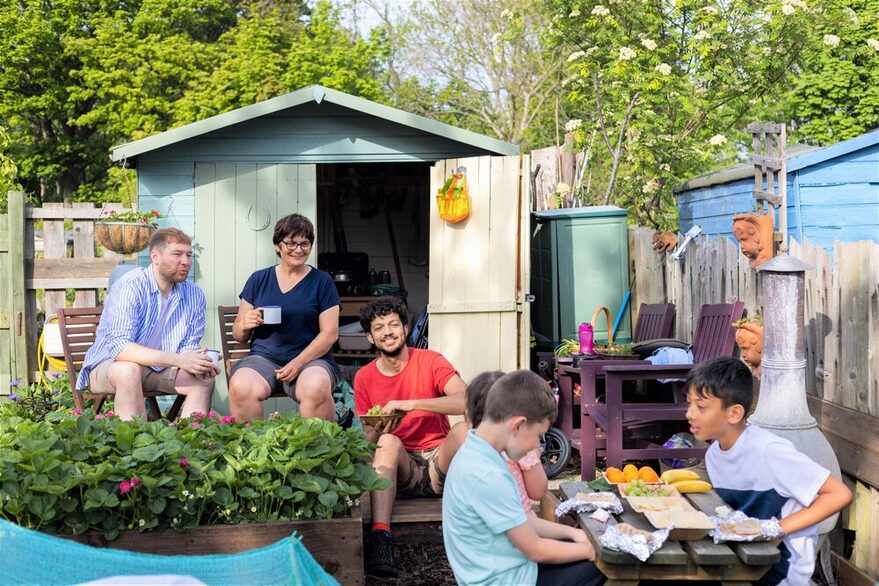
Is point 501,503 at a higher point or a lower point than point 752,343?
lower

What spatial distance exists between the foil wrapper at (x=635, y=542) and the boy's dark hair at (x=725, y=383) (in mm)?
653

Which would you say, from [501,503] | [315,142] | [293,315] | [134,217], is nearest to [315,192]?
[315,142]

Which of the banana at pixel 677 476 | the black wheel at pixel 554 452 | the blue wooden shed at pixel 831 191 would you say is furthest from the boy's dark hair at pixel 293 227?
the blue wooden shed at pixel 831 191

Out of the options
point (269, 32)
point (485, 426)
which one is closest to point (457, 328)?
point (485, 426)

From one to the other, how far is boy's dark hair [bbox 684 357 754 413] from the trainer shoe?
1496mm

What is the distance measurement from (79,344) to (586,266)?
12.1ft

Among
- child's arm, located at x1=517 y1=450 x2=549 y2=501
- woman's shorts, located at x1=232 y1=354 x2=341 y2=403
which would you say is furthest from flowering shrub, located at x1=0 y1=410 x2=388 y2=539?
woman's shorts, located at x1=232 y1=354 x2=341 y2=403

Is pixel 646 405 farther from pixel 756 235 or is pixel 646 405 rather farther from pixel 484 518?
pixel 484 518

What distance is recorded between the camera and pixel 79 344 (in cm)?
618

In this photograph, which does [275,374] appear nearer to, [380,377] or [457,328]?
[380,377]

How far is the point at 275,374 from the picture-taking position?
5320mm

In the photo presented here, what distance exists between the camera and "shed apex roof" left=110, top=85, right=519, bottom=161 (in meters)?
7.22

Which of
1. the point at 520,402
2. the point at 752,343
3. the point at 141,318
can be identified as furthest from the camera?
the point at 141,318

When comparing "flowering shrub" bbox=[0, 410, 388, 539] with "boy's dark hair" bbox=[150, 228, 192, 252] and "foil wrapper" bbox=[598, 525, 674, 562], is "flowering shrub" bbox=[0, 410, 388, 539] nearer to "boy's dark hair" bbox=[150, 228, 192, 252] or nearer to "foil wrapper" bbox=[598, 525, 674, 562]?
"foil wrapper" bbox=[598, 525, 674, 562]
